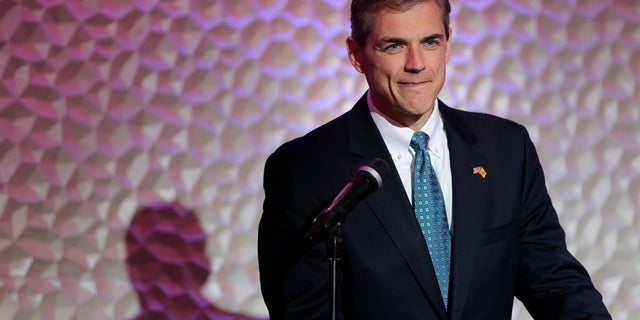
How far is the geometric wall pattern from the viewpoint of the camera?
9.48 ft

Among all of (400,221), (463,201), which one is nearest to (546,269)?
(463,201)

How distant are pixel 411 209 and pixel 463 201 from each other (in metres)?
0.12

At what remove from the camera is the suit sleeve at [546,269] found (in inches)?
76.2

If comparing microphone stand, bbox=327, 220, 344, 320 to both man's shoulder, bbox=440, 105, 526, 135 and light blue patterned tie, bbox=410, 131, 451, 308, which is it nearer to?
light blue patterned tie, bbox=410, 131, 451, 308

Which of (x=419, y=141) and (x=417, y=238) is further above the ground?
(x=419, y=141)

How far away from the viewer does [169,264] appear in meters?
2.92

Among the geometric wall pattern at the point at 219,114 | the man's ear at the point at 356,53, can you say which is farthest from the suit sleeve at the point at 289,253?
the geometric wall pattern at the point at 219,114

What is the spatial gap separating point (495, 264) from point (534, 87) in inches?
43.4

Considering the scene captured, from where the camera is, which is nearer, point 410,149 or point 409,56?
point 409,56

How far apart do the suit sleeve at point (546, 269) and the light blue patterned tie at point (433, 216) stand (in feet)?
0.63

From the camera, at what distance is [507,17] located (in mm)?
2932

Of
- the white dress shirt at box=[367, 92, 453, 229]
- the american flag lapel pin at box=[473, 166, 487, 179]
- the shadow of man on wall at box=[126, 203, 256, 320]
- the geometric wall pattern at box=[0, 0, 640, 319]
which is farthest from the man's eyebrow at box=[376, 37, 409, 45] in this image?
the shadow of man on wall at box=[126, 203, 256, 320]

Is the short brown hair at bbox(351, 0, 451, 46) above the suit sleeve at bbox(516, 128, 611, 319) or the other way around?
above

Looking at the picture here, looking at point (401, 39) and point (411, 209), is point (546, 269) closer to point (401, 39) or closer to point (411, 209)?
point (411, 209)
